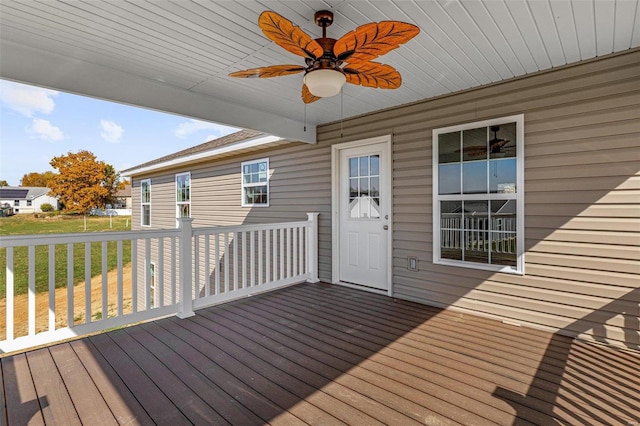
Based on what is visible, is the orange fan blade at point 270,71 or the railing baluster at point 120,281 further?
the railing baluster at point 120,281

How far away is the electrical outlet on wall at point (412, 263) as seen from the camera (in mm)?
3852

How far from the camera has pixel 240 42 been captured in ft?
7.76

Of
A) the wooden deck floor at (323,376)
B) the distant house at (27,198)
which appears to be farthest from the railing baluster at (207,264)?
the distant house at (27,198)

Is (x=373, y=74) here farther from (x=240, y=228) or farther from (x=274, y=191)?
(x=274, y=191)

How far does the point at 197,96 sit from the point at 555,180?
3.87 m

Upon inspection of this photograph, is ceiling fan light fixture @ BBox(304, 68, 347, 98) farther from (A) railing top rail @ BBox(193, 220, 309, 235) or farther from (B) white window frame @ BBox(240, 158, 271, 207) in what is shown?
(B) white window frame @ BBox(240, 158, 271, 207)

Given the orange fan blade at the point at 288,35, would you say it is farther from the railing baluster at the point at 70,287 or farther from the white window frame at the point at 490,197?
the railing baluster at the point at 70,287

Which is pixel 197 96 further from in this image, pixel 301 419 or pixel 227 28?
pixel 301 419

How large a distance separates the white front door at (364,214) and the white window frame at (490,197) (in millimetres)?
662

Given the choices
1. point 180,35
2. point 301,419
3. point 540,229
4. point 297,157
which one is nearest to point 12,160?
Result: point 297,157

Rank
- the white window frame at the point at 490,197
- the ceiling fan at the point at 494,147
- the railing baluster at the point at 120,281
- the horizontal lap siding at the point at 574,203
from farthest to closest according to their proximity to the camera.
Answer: the ceiling fan at the point at 494,147, the white window frame at the point at 490,197, the railing baluster at the point at 120,281, the horizontal lap siding at the point at 574,203

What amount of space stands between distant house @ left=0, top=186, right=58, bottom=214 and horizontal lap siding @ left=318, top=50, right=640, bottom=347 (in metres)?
14.3

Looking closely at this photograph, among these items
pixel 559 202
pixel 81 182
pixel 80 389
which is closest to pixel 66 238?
pixel 80 389

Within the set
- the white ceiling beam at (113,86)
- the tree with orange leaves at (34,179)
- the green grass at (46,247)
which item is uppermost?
the tree with orange leaves at (34,179)
